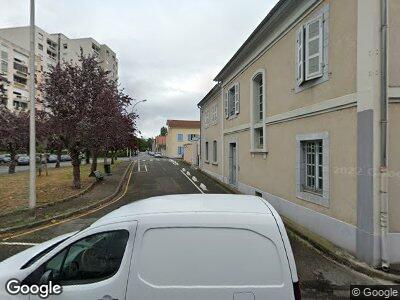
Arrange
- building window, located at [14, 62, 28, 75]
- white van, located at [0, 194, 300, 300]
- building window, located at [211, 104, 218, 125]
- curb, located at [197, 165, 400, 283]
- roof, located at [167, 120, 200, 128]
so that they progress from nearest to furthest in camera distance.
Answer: white van, located at [0, 194, 300, 300] → curb, located at [197, 165, 400, 283] → building window, located at [211, 104, 218, 125] → building window, located at [14, 62, 28, 75] → roof, located at [167, 120, 200, 128]

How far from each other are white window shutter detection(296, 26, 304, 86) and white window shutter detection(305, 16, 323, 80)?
191 millimetres

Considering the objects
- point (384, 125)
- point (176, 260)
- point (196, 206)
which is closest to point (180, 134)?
point (384, 125)

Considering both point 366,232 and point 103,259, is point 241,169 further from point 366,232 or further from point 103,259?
point 103,259

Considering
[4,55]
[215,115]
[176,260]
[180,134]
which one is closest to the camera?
[176,260]

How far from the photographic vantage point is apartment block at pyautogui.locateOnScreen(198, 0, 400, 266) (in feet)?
19.1

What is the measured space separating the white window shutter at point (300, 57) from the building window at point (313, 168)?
156 centimetres

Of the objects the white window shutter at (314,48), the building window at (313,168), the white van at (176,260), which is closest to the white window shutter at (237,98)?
the building window at (313,168)

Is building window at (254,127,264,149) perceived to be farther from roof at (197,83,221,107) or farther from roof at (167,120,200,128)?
roof at (167,120,200,128)

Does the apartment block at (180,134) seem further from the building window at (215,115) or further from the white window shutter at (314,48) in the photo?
the white window shutter at (314,48)

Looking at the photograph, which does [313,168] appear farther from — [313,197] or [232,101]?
[232,101]

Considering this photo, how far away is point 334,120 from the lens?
7121 mm

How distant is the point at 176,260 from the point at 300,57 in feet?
23.8

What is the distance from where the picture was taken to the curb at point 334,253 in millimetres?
5352

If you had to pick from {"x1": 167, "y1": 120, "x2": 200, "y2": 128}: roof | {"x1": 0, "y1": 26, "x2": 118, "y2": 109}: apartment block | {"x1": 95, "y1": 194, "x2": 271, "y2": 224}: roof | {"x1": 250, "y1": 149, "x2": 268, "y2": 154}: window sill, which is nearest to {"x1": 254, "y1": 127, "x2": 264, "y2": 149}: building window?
{"x1": 250, "y1": 149, "x2": 268, "y2": 154}: window sill
